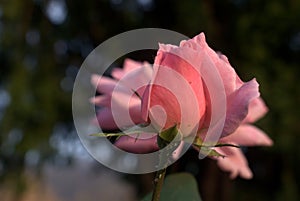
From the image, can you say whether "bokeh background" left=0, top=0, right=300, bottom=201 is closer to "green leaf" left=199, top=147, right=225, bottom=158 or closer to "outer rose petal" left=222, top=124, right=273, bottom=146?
"outer rose petal" left=222, top=124, right=273, bottom=146

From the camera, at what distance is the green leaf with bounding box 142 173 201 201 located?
1.02 ft

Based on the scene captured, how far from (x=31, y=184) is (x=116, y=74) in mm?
1225

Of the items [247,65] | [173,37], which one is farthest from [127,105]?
[247,65]

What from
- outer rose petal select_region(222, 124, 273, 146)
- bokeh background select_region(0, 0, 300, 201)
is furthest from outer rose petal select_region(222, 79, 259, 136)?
bokeh background select_region(0, 0, 300, 201)

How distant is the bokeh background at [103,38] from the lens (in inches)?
52.0

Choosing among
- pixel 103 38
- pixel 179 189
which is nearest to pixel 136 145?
pixel 179 189

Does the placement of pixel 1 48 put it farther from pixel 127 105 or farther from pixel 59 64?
pixel 127 105

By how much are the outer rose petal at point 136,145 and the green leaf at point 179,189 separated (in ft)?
0.10

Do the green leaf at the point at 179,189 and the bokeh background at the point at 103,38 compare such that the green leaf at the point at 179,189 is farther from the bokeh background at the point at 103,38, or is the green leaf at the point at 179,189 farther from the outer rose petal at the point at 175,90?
the bokeh background at the point at 103,38

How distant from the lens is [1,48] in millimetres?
1383

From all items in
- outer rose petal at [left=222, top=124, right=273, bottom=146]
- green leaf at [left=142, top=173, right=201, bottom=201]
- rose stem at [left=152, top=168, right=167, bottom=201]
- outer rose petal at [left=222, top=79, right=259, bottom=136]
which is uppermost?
outer rose petal at [left=222, top=79, right=259, bottom=136]

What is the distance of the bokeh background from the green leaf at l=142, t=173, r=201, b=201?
2.90ft

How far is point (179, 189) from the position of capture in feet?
1.06

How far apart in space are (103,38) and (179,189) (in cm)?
122
